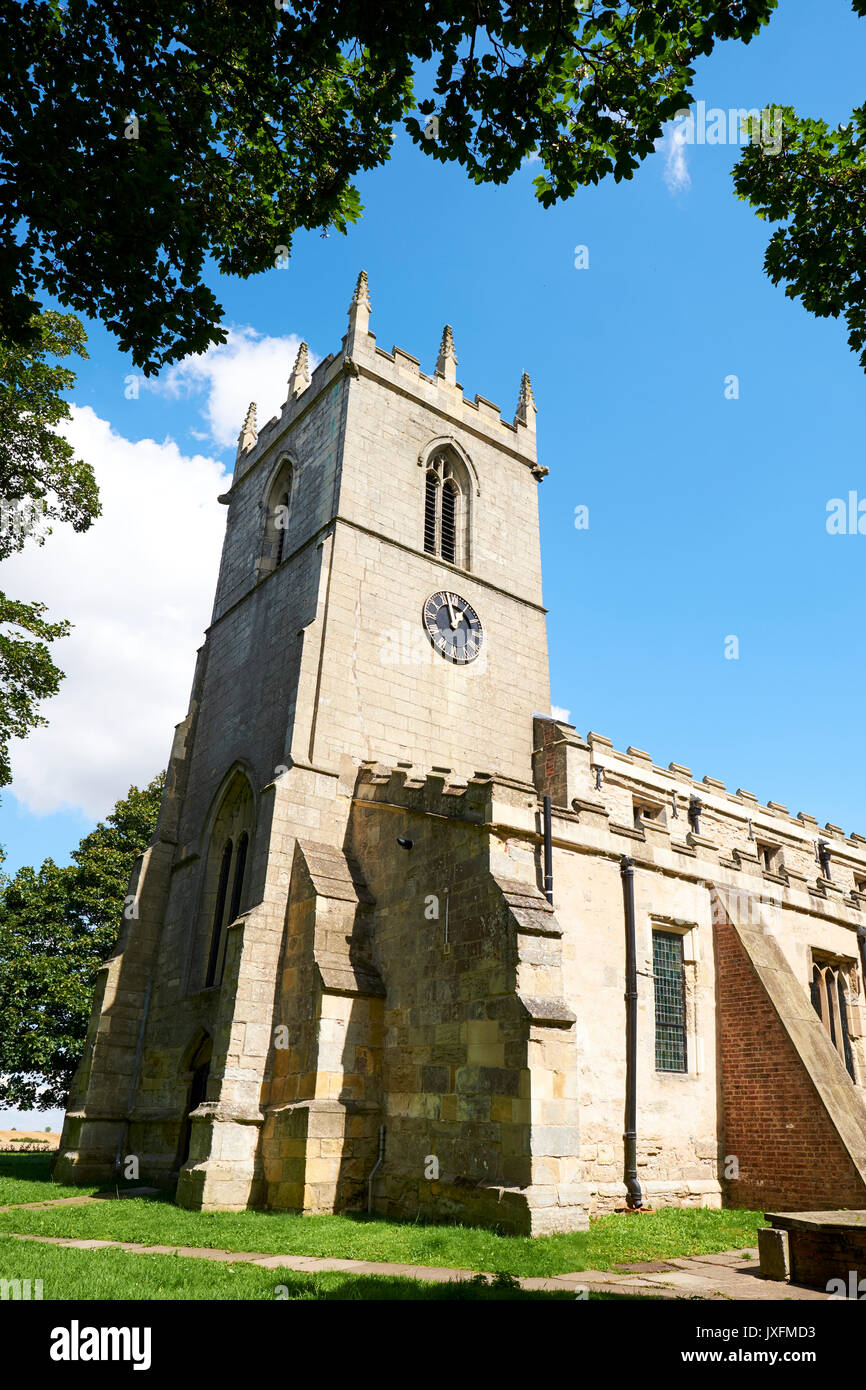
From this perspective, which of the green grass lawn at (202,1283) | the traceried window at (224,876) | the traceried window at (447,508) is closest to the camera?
the green grass lawn at (202,1283)

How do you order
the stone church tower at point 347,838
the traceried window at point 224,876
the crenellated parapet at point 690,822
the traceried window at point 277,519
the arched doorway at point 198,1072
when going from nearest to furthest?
the stone church tower at point 347,838 → the crenellated parapet at point 690,822 → the arched doorway at point 198,1072 → the traceried window at point 224,876 → the traceried window at point 277,519

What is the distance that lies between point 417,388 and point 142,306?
1664 cm

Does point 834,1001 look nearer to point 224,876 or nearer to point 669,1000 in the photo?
point 669,1000

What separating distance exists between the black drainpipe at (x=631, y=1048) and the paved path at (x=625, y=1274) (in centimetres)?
341

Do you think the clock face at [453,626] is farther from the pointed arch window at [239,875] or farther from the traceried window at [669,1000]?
the traceried window at [669,1000]

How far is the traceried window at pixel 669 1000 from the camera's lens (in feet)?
50.0

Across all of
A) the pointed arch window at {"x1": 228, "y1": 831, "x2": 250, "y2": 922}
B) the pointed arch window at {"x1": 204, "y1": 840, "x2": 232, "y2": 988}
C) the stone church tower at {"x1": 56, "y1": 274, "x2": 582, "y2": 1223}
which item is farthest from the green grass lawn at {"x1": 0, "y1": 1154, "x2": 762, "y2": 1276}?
the pointed arch window at {"x1": 228, "y1": 831, "x2": 250, "y2": 922}

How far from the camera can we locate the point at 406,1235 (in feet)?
33.9

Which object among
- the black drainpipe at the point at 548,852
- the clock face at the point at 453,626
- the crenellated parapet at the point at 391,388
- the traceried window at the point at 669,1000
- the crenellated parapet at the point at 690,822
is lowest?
the traceried window at the point at 669,1000

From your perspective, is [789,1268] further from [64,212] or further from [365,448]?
[365,448]

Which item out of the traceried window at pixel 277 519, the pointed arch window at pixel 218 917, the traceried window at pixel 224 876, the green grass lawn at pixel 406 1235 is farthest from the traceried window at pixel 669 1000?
the traceried window at pixel 277 519

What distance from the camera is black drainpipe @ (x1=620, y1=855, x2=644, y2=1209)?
13453 mm

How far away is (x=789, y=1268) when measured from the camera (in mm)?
8391

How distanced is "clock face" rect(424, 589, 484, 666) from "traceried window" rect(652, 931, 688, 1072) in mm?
8454
